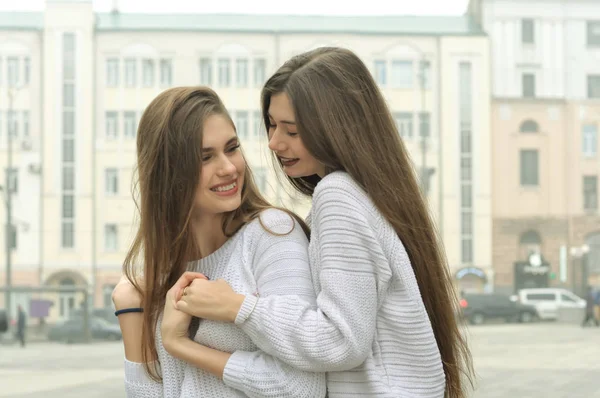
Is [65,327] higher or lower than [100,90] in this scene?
lower

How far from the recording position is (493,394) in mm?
10570

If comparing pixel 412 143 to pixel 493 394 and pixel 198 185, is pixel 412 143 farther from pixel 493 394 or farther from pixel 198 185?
pixel 198 185

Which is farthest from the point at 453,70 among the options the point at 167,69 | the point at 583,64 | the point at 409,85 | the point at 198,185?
the point at 198,185

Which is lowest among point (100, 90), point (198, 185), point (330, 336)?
point (330, 336)

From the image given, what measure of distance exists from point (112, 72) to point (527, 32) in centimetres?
1797

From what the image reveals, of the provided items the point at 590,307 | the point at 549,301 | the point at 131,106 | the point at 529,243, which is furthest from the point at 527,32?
the point at 590,307

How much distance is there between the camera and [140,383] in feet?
7.88

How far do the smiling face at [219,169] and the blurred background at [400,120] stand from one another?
122 feet

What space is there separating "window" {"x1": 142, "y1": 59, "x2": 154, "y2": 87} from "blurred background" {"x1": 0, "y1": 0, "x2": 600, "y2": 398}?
8cm

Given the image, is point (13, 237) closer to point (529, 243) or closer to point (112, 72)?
point (112, 72)

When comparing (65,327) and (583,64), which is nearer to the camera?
(65,327)

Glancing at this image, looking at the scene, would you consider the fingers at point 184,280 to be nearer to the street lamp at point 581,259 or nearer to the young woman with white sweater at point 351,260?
the young woman with white sweater at point 351,260

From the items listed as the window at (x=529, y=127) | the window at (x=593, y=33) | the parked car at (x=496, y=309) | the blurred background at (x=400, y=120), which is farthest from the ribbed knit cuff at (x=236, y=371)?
the window at (x=593, y=33)

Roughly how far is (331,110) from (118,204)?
3948cm
